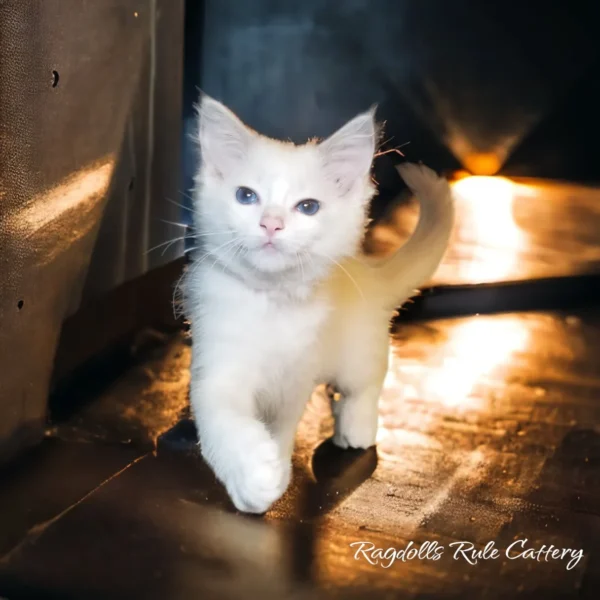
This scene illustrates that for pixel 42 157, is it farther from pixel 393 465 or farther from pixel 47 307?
pixel 393 465

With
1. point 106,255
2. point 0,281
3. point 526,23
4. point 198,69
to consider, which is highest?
point 526,23

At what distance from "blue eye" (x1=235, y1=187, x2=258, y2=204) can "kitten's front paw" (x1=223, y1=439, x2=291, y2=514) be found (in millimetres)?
268

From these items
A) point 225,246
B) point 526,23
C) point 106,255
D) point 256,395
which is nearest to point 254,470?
point 256,395

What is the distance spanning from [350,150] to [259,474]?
0.38 m

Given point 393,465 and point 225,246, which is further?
point 393,465

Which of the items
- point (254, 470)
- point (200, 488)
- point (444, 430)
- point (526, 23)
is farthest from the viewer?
point (526, 23)

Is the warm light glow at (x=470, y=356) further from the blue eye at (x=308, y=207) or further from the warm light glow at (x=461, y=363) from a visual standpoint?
the blue eye at (x=308, y=207)

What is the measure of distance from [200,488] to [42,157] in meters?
0.47

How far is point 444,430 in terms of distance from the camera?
1.19 metres

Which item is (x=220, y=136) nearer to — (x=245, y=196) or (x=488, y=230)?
(x=245, y=196)

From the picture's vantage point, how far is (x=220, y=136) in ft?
2.94

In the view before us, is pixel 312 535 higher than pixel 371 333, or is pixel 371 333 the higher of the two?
pixel 371 333

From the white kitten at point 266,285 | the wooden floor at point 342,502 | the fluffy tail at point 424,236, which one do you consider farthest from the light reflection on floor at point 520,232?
the white kitten at point 266,285

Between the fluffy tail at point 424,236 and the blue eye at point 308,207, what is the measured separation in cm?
25
